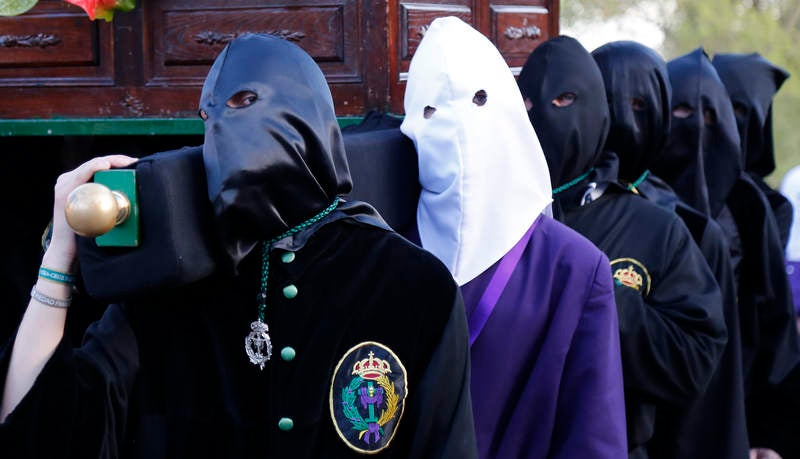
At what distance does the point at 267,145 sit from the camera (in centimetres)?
227

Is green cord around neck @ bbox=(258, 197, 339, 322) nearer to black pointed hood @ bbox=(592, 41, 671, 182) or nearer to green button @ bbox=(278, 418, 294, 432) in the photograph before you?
green button @ bbox=(278, 418, 294, 432)

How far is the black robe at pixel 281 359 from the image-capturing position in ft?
7.70

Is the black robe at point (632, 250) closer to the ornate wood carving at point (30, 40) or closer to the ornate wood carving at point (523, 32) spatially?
the ornate wood carving at point (523, 32)

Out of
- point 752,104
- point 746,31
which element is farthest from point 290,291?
point 746,31

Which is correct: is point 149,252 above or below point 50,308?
above

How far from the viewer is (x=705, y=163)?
528cm

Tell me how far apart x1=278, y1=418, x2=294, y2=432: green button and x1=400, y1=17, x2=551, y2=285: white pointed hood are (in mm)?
799

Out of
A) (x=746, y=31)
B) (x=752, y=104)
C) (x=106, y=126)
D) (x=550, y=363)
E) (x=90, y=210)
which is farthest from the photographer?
(x=746, y=31)

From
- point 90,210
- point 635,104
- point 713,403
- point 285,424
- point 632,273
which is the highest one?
point 90,210

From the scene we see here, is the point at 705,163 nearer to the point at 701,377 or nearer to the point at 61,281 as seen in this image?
the point at 701,377

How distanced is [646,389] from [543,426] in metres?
0.87

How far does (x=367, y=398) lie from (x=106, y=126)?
1.95 m

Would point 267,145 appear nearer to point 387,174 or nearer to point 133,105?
point 387,174

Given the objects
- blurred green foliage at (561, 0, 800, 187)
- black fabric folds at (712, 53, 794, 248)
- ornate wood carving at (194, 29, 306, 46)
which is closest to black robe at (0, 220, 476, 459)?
ornate wood carving at (194, 29, 306, 46)
